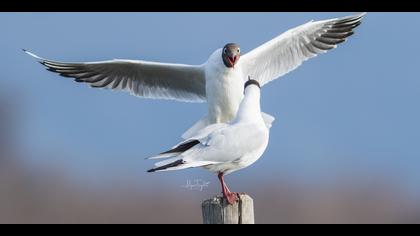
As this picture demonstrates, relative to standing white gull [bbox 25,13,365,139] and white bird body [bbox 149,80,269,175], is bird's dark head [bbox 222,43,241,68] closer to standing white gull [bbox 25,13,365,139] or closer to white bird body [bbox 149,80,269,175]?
standing white gull [bbox 25,13,365,139]

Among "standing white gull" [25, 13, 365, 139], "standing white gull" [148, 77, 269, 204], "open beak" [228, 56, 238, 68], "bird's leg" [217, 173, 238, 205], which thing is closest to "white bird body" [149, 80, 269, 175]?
"standing white gull" [148, 77, 269, 204]

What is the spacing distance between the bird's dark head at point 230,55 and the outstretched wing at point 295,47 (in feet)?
1.66

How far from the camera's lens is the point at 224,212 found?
5.22 m

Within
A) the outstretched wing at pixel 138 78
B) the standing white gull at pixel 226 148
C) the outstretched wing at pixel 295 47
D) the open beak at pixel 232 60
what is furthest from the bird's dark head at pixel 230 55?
the standing white gull at pixel 226 148

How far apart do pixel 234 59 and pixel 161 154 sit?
7.55 feet

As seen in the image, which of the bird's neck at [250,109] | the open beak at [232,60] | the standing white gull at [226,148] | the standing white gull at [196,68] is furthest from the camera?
the standing white gull at [196,68]

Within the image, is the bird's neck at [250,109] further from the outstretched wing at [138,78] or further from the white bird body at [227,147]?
the outstretched wing at [138,78]

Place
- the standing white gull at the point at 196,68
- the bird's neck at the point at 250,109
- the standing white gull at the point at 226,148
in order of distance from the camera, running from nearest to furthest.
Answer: the standing white gull at the point at 226,148, the bird's neck at the point at 250,109, the standing white gull at the point at 196,68

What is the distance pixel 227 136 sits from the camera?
568 cm

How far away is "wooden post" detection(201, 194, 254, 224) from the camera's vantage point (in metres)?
5.21

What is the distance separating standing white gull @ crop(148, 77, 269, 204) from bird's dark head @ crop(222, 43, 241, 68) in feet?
5.59

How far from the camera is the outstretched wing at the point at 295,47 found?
8.36 m

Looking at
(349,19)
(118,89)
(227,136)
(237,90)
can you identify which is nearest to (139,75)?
(118,89)

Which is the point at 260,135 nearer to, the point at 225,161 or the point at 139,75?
the point at 225,161
